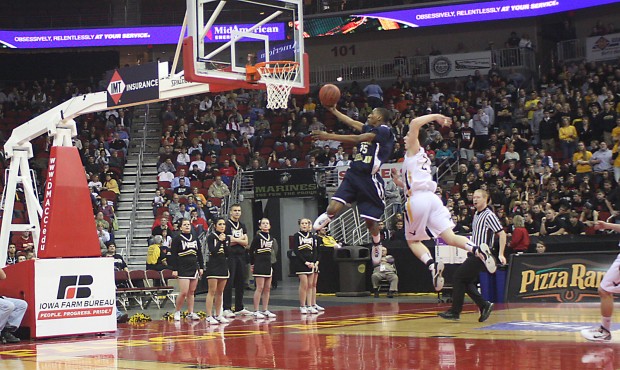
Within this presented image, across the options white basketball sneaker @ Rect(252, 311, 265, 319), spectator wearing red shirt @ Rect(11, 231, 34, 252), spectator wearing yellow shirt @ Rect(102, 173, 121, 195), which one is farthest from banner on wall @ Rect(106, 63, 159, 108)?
spectator wearing yellow shirt @ Rect(102, 173, 121, 195)

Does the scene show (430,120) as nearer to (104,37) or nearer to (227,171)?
(227,171)

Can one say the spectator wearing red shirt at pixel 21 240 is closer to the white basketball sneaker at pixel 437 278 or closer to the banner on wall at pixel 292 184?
the banner on wall at pixel 292 184

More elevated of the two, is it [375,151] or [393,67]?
[393,67]

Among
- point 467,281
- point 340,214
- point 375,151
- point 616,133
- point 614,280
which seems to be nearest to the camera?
point 614,280

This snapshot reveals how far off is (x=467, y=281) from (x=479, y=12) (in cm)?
1928

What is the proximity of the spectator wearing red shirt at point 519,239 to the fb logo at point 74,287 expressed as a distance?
878 cm

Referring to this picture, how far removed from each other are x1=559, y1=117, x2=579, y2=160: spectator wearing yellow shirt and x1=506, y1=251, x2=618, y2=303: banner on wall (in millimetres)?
7039

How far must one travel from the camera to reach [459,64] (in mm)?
32031

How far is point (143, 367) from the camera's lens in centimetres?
923

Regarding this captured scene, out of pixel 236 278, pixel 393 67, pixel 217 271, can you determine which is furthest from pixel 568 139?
pixel 217 271

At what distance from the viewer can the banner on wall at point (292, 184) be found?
25.8m

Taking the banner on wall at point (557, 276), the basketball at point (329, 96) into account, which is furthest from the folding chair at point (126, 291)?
the basketball at point (329, 96)

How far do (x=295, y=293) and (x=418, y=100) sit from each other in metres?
9.33

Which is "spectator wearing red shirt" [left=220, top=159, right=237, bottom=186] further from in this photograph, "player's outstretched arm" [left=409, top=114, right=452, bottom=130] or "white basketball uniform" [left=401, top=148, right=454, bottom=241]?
"player's outstretched arm" [left=409, top=114, right=452, bottom=130]
